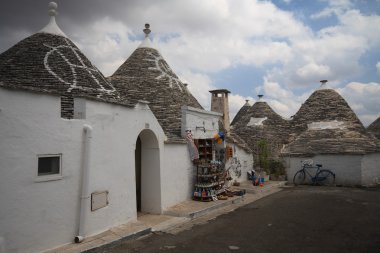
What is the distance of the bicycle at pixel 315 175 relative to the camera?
15352mm

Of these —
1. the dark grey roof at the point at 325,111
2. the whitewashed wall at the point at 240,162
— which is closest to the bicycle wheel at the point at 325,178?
the whitewashed wall at the point at 240,162

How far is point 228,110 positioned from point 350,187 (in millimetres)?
7379

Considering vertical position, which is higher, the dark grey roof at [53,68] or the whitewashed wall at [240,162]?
the dark grey roof at [53,68]

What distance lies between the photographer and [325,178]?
50.3ft

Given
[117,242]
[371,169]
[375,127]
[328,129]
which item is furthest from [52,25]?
[375,127]

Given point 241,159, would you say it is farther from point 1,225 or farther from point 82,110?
point 1,225

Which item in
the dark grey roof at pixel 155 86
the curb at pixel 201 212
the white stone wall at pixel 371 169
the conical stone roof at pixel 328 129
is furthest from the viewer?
the conical stone roof at pixel 328 129

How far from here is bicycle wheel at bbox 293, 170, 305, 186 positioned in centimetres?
1623

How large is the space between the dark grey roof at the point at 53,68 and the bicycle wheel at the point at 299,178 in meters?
11.5

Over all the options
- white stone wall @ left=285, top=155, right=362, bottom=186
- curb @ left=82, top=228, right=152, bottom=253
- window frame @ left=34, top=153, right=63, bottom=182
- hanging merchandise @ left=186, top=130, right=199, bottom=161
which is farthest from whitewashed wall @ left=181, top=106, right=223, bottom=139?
white stone wall @ left=285, top=155, right=362, bottom=186

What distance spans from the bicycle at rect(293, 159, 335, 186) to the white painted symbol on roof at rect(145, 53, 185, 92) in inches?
320

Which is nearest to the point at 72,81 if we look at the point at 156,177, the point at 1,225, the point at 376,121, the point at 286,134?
the point at 156,177

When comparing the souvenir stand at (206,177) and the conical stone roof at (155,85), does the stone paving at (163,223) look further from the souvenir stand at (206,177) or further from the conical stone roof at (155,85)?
the conical stone roof at (155,85)

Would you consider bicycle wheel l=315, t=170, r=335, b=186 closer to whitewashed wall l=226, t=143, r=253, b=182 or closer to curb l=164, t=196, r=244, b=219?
whitewashed wall l=226, t=143, r=253, b=182
